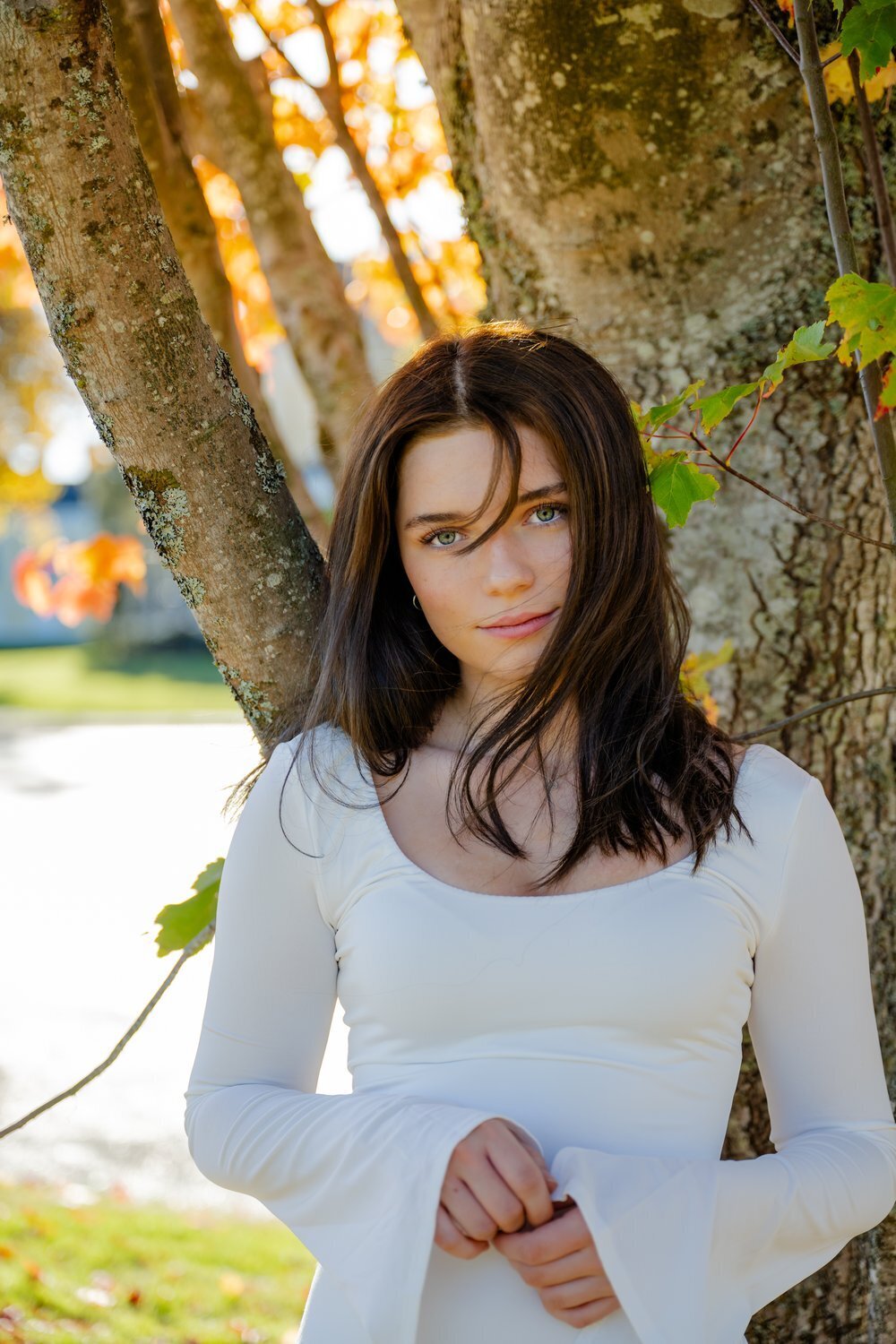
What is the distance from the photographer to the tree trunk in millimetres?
2057

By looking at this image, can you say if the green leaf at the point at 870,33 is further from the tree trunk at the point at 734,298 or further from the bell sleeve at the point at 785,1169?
the bell sleeve at the point at 785,1169

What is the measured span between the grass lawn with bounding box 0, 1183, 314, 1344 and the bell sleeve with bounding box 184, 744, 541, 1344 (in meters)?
2.32

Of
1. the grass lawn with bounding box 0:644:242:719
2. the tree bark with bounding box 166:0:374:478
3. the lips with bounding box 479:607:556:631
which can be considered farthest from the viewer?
the grass lawn with bounding box 0:644:242:719

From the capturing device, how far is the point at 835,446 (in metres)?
2.18

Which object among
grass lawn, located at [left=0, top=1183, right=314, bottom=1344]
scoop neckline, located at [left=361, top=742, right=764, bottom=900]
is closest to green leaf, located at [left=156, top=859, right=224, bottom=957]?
scoop neckline, located at [left=361, top=742, right=764, bottom=900]

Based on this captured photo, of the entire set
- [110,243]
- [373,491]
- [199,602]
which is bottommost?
[199,602]

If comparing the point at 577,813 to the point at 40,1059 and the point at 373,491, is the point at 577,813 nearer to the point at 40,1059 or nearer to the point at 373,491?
the point at 373,491

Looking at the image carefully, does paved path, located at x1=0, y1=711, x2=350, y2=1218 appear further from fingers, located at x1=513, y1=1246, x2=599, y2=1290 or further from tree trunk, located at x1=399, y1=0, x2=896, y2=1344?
tree trunk, located at x1=399, y1=0, x2=896, y2=1344

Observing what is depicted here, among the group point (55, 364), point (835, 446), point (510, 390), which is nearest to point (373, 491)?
point (510, 390)

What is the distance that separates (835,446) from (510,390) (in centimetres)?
82

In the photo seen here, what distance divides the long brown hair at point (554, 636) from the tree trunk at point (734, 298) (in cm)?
53

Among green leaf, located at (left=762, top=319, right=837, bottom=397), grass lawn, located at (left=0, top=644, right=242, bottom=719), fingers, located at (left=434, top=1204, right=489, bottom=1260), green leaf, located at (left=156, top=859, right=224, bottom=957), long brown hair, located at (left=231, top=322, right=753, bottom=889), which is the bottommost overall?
grass lawn, located at (left=0, top=644, right=242, bottom=719)

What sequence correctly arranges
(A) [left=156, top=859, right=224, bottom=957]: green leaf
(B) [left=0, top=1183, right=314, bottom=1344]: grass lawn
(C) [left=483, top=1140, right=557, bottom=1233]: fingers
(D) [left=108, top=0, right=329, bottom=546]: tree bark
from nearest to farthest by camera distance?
(C) [left=483, top=1140, right=557, bottom=1233]: fingers, (A) [left=156, top=859, right=224, bottom=957]: green leaf, (D) [left=108, top=0, right=329, bottom=546]: tree bark, (B) [left=0, top=1183, right=314, bottom=1344]: grass lawn

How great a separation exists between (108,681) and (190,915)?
1840 centimetres
